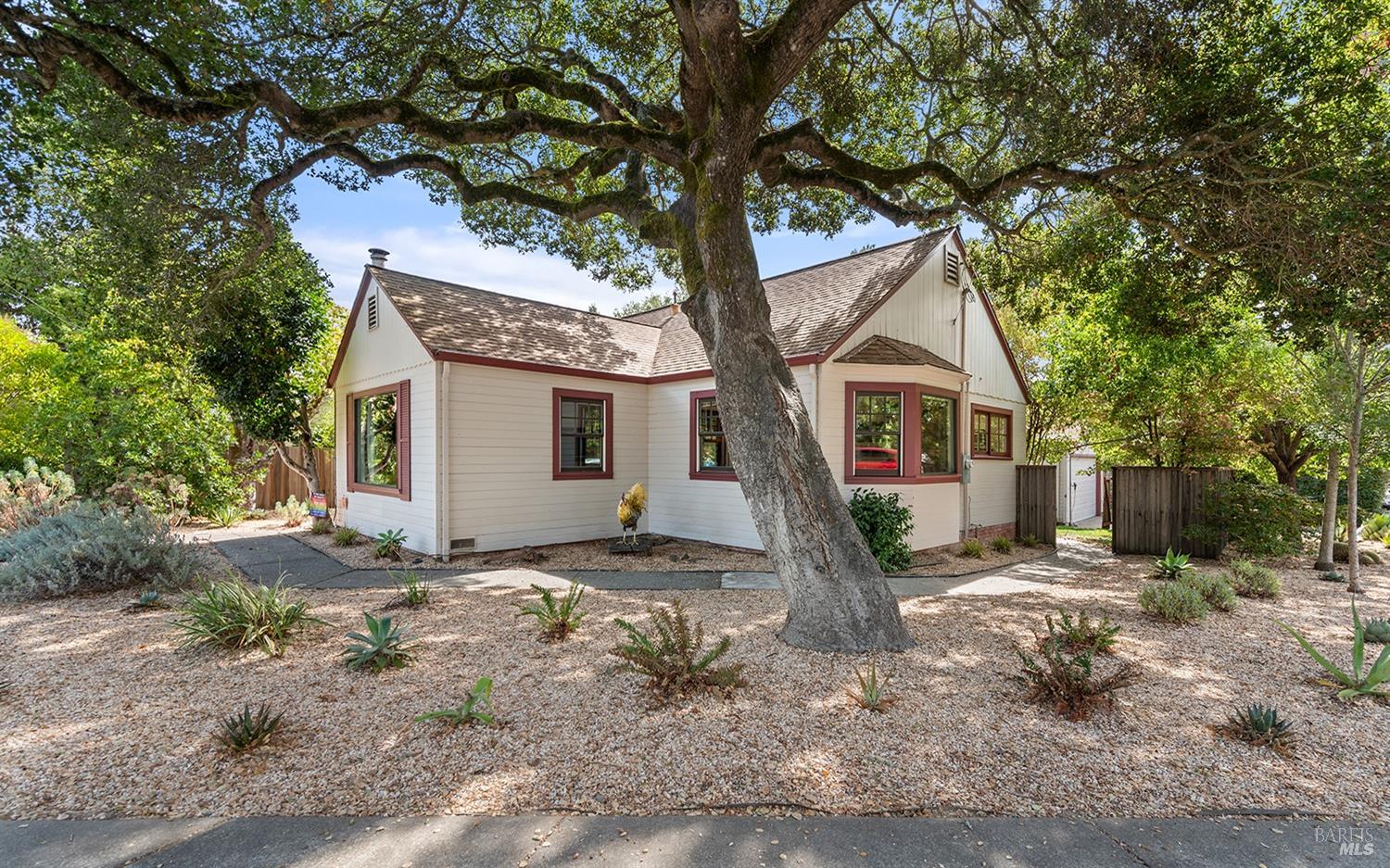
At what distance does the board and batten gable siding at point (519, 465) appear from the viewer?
9.09 metres

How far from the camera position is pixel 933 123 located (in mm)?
8836

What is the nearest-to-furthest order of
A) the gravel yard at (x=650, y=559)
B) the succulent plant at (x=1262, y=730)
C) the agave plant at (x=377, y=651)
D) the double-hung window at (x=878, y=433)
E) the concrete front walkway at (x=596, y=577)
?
1. the succulent plant at (x=1262, y=730)
2. the agave plant at (x=377, y=651)
3. the concrete front walkway at (x=596, y=577)
4. the gravel yard at (x=650, y=559)
5. the double-hung window at (x=878, y=433)

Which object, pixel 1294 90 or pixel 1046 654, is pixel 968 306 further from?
pixel 1046 654

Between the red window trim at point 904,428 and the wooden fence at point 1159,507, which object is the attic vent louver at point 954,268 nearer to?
the red window trim at point 904,428

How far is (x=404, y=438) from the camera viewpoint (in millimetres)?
9594

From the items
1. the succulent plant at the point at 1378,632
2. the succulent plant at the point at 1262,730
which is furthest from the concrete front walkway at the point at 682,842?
the succulent plant at the point at 1378,632

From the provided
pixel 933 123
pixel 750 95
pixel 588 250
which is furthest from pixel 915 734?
pixel 588 250

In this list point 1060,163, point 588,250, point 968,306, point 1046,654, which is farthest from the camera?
point 968,306

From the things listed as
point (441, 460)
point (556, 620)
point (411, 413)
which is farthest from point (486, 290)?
point (556, 620)

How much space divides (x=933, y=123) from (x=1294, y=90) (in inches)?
163

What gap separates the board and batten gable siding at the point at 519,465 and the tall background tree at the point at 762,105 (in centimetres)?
302

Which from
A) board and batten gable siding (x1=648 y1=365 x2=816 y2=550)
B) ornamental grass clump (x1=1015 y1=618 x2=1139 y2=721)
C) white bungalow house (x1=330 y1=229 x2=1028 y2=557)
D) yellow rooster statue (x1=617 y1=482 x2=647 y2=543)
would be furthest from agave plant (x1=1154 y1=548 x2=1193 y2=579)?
yellow rooster statue (x1=617 y1=482 x2=647 y2=543)

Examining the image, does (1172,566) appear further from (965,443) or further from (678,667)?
(678,667)

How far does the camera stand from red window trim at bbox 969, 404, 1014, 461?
1136 centimetres
